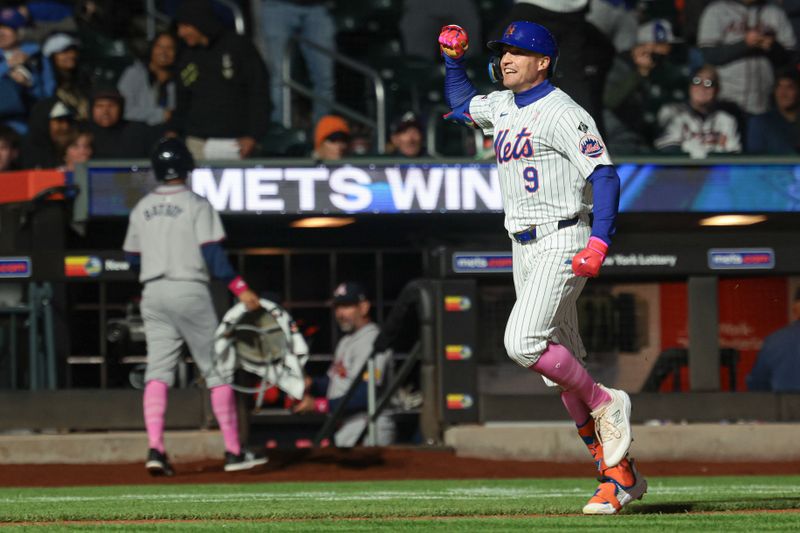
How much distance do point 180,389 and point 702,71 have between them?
15.5 ft

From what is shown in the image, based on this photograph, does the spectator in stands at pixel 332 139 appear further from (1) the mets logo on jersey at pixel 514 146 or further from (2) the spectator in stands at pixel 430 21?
(1) the mets logo on jersey at pixel 514 146

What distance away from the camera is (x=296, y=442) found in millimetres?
11078

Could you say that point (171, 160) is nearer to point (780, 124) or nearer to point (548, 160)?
point (548, 160)

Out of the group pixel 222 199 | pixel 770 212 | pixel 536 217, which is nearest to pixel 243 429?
pixel 222 199

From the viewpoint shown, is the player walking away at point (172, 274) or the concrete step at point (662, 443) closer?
the player walking away at point (172, 274)

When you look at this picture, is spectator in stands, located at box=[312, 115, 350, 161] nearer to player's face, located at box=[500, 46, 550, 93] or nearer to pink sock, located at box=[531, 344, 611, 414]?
player's face, located at box=[500, 46, 550, 93]

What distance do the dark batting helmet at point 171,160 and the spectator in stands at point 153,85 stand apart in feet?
9.45

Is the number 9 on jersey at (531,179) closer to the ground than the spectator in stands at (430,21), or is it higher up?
closer to the ground

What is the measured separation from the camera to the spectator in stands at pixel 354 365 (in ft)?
34.1

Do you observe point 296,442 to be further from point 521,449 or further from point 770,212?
point 770,212

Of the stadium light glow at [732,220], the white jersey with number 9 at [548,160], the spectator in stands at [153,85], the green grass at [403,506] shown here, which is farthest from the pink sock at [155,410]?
the stadium light glow at [732,220]

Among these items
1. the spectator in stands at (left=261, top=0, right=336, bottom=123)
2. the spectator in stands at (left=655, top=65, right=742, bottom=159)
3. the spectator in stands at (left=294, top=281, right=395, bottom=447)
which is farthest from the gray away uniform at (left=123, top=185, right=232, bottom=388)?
the spectator in stands at (left=655, top=65, right=742, bottom=159)

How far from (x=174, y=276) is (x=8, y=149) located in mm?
2857

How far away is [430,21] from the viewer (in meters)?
12.9
